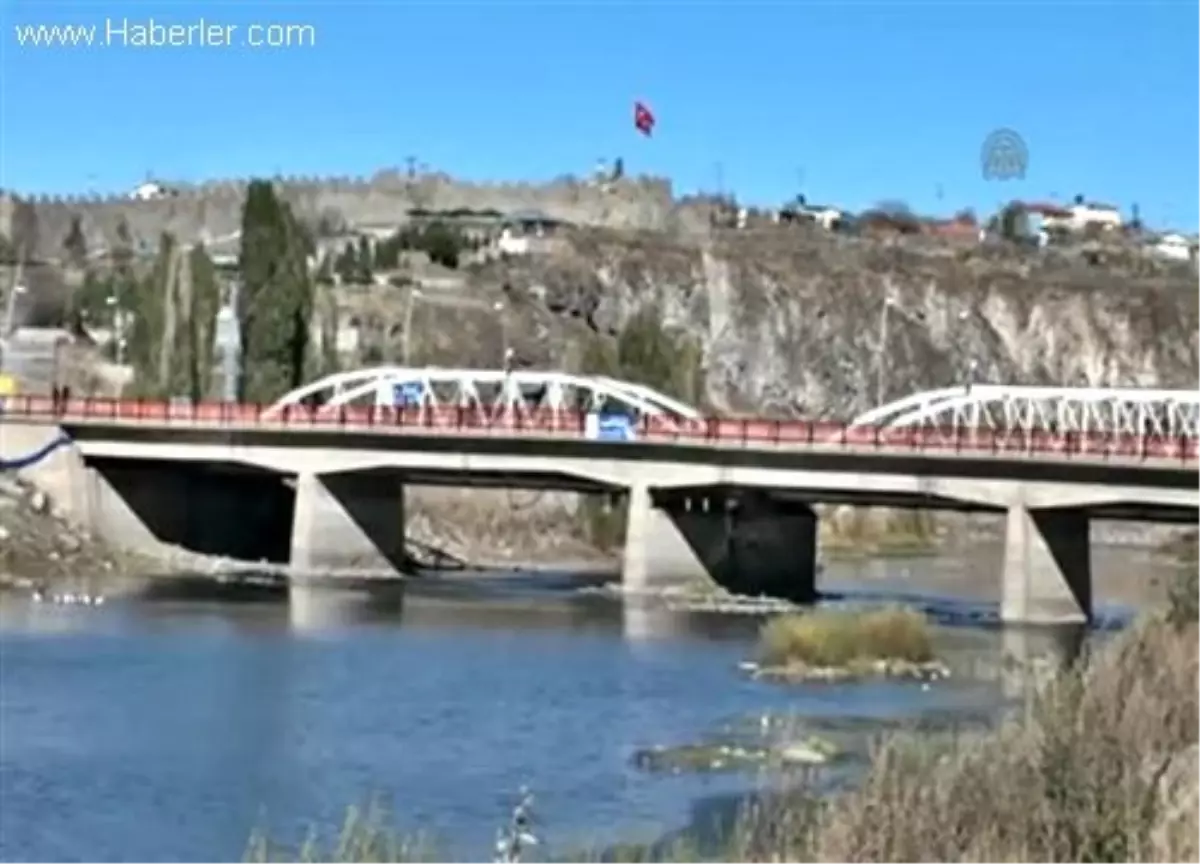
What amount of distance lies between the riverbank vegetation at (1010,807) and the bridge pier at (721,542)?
6354 cm

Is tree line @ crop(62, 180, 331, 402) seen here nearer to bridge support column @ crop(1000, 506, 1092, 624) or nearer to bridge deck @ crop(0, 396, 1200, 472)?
bridge deck @ crop(0, 396, 1200, 472)

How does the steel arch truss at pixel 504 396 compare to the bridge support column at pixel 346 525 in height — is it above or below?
above

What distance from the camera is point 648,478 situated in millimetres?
86375

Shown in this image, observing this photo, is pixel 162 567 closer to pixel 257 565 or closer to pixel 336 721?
pixel 257 565

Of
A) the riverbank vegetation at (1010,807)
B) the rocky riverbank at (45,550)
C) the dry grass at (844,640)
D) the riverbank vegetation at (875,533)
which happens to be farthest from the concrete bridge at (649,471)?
the riverbank vegetation at (1010,807)

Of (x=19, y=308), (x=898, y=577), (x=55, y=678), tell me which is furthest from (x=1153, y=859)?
(x=19, y=308)

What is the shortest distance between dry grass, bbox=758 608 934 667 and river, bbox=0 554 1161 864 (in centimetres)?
131

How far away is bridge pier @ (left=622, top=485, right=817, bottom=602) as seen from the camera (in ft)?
284

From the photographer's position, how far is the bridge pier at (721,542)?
86688 mm

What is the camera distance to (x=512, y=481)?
94875mm

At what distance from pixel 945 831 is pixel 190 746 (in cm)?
2613

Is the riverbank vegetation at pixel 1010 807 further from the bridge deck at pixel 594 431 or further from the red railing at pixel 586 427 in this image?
the red railing at pixel 586 427

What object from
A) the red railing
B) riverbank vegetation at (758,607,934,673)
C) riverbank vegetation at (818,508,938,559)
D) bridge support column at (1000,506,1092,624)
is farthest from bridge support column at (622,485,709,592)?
riverbank vegetation at (818,508,938,559)

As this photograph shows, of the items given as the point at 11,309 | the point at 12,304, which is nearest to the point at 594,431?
the point at 11,309
